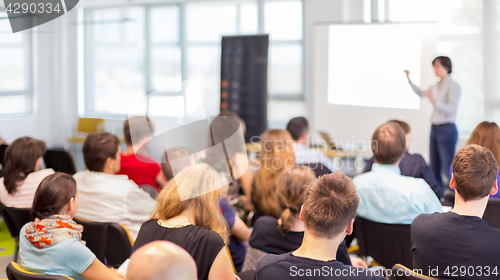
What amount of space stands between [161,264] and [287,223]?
3.89 feet

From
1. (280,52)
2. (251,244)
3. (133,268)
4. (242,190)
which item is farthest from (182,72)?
(133,268)

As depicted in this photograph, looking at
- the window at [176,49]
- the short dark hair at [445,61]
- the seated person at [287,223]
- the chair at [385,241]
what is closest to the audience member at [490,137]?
the chair at [385,241]

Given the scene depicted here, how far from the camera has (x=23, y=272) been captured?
1.65 m

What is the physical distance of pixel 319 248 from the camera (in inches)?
55.0

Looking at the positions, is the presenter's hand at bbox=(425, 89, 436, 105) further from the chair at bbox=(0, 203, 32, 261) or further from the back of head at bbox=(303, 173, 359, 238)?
the chair at bbox=(0, 203, 32, 261)

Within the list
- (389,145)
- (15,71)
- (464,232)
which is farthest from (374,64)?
(15,71)

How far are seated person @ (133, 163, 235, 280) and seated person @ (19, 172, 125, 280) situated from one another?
0.71 feet

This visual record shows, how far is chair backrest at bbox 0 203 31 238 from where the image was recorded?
8.55ft

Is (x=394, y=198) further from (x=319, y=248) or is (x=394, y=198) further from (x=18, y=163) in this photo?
(x=18, y=163)

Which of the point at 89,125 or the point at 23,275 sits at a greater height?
the point at 89,125

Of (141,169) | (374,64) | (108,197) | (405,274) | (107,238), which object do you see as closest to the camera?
(405,274)

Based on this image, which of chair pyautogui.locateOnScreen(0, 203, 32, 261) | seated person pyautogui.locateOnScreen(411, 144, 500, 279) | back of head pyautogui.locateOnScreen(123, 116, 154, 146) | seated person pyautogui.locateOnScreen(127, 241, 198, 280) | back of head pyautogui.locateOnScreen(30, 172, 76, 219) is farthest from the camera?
chair pyautogui.locateOnScreen(0, 203, 32, 261)

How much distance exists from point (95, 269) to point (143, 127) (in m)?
0.93

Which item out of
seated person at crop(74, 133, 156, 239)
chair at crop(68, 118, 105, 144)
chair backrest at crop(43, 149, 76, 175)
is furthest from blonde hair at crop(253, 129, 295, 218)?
chair at crop(68, 118, 105, 144)
